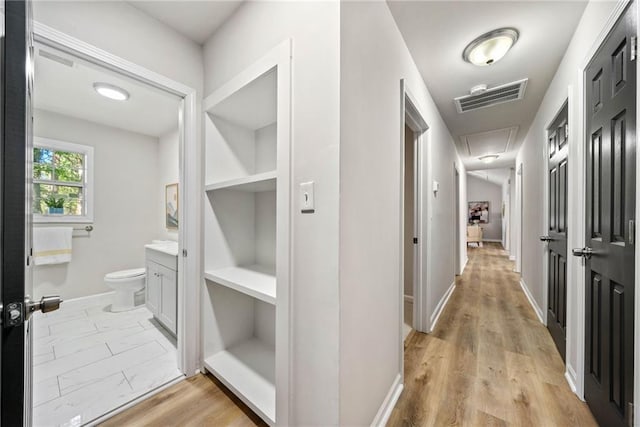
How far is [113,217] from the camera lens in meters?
3.35

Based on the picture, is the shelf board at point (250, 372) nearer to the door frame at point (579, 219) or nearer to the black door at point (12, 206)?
the black door at point (12, 206)

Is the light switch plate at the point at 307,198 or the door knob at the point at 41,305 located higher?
the light switch plate at the point at 307,198

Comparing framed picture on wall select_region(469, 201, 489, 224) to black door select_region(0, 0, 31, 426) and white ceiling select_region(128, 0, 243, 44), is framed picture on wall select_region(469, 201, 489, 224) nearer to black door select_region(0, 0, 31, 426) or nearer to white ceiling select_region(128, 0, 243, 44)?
white ceiling select_region(128, 0, 243, 44)

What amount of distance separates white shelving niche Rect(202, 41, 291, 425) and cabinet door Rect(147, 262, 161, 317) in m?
1.05

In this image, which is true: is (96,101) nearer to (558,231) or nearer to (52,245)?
(52,245)

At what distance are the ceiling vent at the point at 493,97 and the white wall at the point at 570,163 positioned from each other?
0.79ft

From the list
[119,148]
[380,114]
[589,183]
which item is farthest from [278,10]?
[119,148]

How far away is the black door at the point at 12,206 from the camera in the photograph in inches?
22.9

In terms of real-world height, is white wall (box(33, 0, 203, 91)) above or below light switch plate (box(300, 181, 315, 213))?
above

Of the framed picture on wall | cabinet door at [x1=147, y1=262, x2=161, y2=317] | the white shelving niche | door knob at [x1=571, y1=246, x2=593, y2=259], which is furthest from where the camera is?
the framed picture on wall

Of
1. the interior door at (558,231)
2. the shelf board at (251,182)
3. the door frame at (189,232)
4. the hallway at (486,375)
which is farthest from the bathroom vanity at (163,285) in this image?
the interior door at (558,231)

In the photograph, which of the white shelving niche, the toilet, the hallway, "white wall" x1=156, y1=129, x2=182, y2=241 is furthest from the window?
the hallway

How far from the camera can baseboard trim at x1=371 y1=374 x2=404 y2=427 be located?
1268 millimetres

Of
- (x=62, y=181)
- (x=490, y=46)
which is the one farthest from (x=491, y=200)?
(x=62, y=181)
